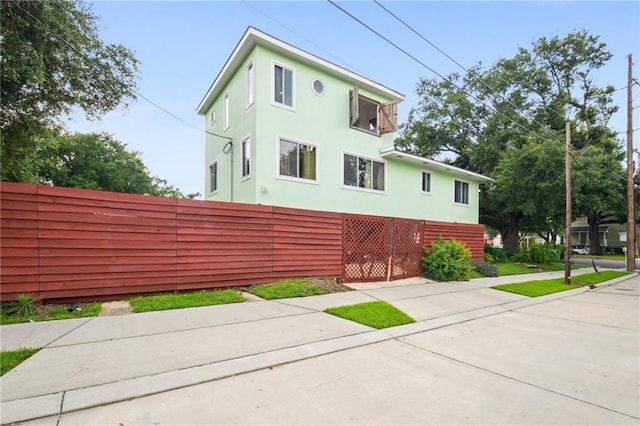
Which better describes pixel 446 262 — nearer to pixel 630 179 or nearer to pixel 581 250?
pixel 630 179

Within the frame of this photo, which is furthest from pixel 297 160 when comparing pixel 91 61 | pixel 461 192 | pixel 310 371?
pixel 461 192

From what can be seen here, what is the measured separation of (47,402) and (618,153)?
32929mm

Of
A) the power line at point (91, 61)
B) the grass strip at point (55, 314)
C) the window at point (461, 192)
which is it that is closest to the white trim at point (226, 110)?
the power line at point (91, 61)

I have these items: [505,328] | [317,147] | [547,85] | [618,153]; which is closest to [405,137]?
[547,85]

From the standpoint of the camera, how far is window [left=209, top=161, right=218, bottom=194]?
47.6 ft

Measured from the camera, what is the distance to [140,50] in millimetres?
10172

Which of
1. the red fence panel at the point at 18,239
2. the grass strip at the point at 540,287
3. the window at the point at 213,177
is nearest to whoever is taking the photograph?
the red fence panel at the point at 18,239

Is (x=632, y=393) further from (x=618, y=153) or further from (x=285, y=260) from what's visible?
(x=618, y=153)

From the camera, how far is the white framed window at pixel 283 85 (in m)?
11.0

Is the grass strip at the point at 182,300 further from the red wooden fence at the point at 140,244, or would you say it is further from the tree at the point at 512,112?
the tree at the point at 512,112

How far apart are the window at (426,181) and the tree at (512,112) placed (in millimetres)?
8578

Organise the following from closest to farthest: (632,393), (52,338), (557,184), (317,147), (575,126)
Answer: (632,393) < (52,338) < (317,147) < (557,184) < (575,126)

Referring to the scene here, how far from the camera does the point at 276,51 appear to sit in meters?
10.9

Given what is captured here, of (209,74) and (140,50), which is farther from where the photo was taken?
(209,74)
